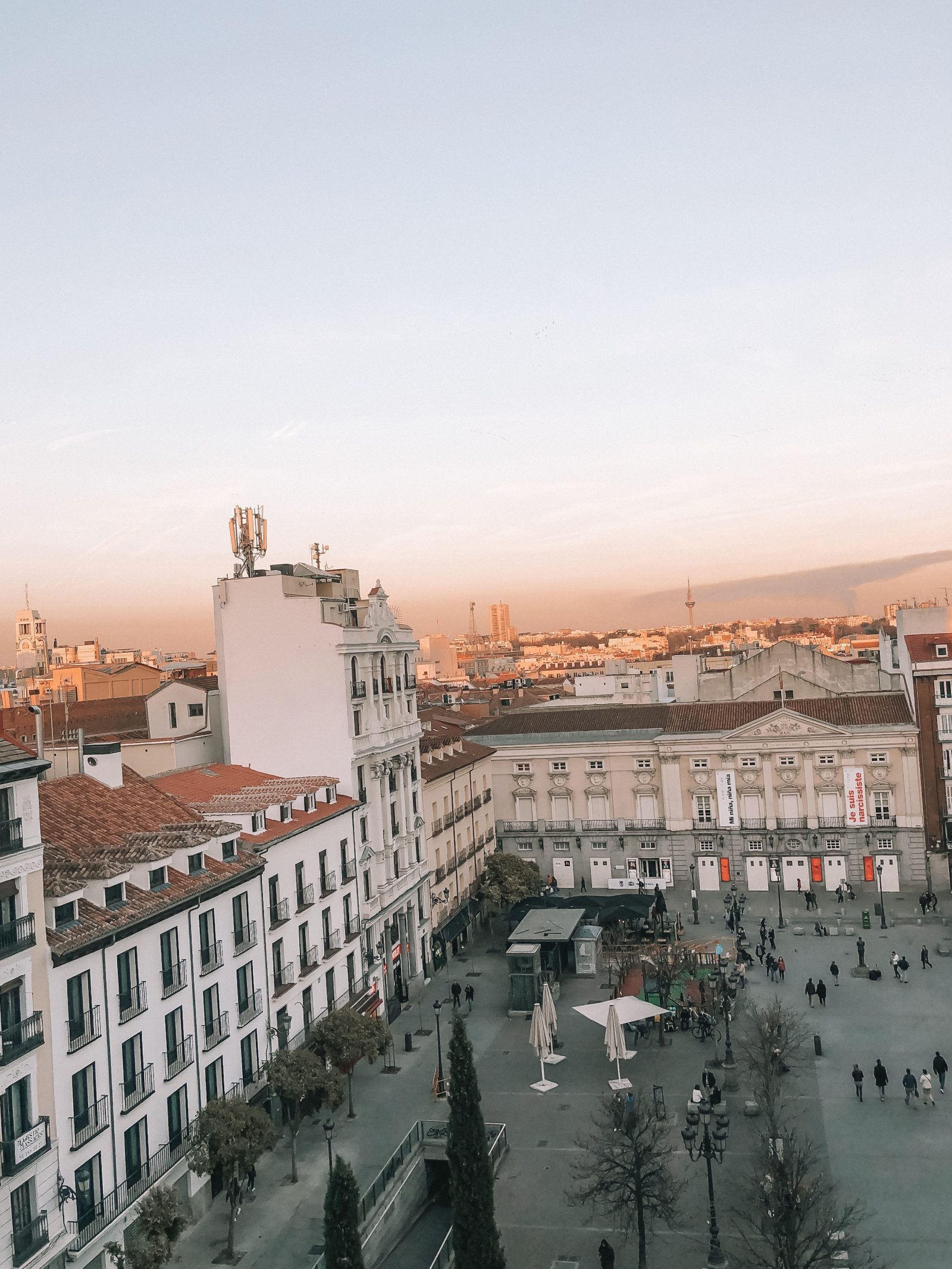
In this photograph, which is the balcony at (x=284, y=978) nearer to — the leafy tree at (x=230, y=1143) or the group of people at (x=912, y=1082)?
the leafy tree at (x=230, y=1143)

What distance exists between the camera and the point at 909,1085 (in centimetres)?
3591

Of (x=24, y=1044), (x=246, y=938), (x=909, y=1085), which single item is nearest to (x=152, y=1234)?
(x=24, y=1044)

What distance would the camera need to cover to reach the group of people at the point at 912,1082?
118 feet

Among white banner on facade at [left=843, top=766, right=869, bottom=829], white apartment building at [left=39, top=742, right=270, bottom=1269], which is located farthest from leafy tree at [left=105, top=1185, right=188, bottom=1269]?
white banner on facade at [left=843, top=766, right=869, bottom=829]

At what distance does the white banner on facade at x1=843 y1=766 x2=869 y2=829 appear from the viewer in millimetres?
67250

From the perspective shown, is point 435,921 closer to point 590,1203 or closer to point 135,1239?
point 590,1203

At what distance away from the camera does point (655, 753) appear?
72062 millimetres

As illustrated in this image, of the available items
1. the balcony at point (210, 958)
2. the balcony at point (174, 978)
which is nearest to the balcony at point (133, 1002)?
the balcony at point (174, 978)

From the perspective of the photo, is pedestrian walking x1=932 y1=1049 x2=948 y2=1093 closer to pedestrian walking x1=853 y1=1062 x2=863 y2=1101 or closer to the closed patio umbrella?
pedestrian walking x1=853 y1=1062 x2=863 y2=1101

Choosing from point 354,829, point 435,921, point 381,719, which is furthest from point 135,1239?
point 435,921

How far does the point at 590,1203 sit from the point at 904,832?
43.1 m

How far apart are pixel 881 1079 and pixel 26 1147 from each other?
2728 cm

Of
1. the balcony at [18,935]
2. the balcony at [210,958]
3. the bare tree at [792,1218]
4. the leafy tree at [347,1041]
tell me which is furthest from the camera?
the leafy tree at [347,1041]

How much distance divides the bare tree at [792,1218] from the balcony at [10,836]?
1961 centimetres
